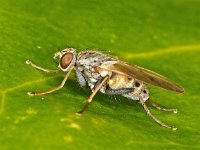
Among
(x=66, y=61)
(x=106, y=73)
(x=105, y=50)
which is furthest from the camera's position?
(x=105, y=50)

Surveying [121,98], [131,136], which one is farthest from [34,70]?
[131,136]

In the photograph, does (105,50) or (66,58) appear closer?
(66,58)

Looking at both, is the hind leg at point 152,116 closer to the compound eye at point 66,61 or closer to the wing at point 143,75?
the wing at point 143,75

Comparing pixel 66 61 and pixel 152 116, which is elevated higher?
pixel 66 61

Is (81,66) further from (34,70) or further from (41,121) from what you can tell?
(41,121)

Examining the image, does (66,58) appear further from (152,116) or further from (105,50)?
(152,116)

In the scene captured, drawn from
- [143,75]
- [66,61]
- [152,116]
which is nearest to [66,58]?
[66,61]

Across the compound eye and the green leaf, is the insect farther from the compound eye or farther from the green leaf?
the green leaf
